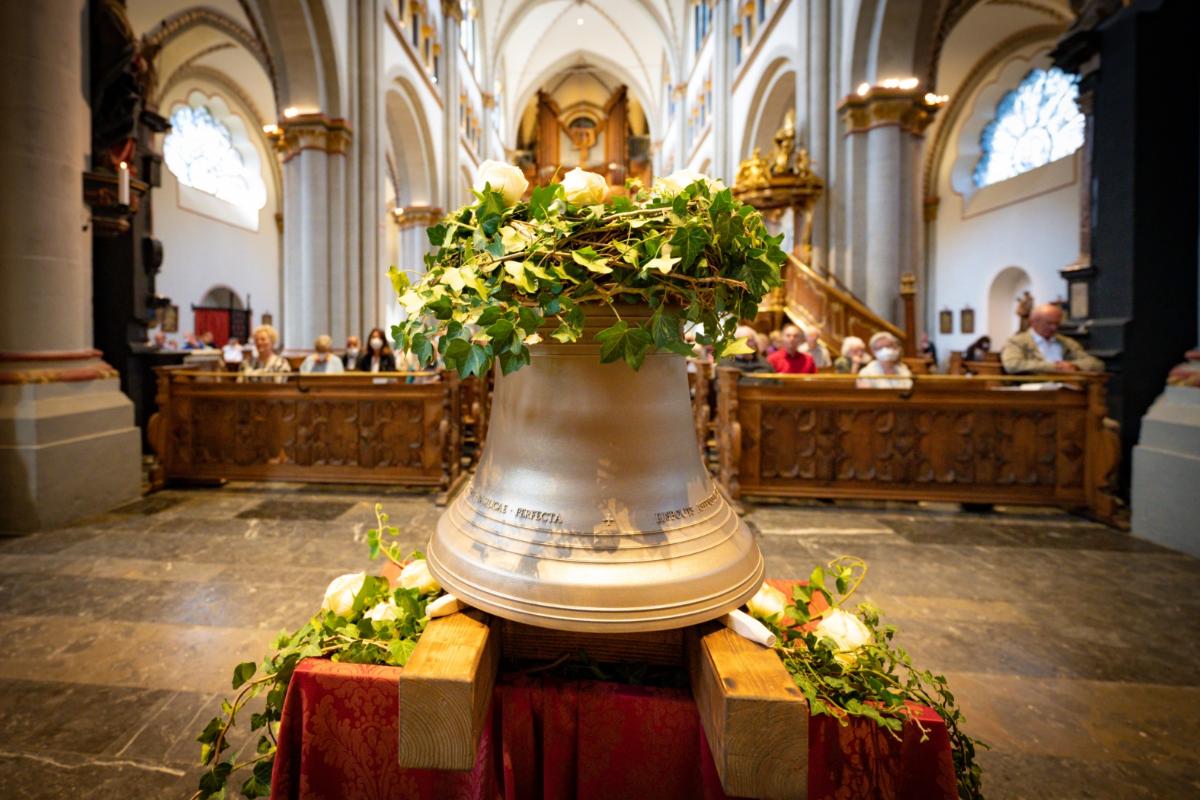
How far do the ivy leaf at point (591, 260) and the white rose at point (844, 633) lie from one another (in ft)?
2.42

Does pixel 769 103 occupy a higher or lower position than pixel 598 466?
higher

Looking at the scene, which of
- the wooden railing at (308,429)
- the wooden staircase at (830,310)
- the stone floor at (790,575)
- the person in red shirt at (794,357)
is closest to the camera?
the stone floor at (790,575)

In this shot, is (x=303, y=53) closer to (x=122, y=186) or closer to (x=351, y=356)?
(x=351, y=356)

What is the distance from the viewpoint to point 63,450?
12.1 ft

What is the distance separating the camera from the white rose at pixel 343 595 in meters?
1.19

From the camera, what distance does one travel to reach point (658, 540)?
966 mm

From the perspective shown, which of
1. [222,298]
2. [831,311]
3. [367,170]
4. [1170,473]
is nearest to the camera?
[1170,473]

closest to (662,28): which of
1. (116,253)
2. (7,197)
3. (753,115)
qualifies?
(753,115)

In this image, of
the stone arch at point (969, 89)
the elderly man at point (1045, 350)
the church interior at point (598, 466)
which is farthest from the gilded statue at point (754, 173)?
the stone arch at point (969, 89)

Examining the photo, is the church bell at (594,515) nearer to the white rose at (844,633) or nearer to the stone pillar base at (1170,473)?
the white rose at (844,633)

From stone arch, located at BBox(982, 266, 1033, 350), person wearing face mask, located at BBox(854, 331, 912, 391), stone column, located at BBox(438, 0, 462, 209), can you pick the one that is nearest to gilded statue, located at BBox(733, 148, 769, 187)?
person wearing face mask, located at BBox(854, 331, 912, 391)

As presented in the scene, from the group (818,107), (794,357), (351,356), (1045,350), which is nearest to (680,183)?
(794,357)

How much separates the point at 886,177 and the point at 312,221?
8.42 metres

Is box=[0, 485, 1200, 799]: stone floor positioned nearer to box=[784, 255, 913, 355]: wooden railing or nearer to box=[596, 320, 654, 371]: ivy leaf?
box=[596, 320, 654, 371]: ivy leaf
